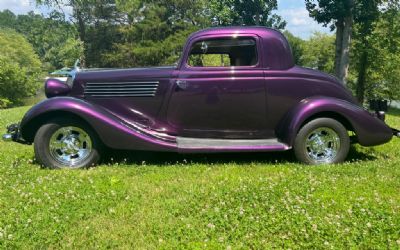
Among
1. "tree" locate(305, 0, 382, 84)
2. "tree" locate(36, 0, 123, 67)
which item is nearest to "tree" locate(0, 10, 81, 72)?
"tree" locate(36, 0, 123, 67)

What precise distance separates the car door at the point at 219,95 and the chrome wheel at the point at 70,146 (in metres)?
1.31

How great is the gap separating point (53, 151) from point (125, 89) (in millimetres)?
1401

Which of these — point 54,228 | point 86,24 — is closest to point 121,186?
point 54,228

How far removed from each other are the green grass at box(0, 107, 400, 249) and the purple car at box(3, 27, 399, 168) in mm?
364

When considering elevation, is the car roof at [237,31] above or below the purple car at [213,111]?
above

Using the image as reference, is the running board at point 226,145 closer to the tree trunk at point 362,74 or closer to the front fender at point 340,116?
the front fender at point 340,116

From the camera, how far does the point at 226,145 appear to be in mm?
5793

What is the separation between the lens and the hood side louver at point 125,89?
19.3ft

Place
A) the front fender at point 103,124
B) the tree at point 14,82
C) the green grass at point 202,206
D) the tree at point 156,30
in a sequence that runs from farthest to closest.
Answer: the tree at point 156,30, the tree at point 14,82, the front fender at point 103,124, the green grass at point 202,206

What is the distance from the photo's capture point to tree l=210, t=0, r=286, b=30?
119 feet

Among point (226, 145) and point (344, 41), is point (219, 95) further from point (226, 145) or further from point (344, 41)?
point (344, 41)

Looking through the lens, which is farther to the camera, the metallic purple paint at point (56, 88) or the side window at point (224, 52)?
the metallic purple paint at point (56, 88)

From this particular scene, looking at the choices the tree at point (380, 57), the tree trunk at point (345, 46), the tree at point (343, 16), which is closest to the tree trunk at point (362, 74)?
the tree at point (380, 57)

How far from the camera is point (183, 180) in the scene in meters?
5.19
